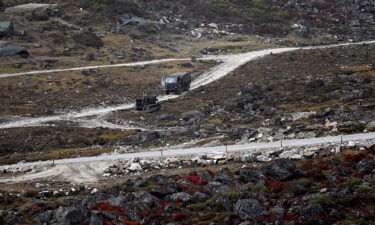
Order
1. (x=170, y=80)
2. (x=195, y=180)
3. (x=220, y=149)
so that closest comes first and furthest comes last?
(x=195, y=180)
(x=220, y=149)
(x=170, y=80)

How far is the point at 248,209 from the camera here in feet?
96.7

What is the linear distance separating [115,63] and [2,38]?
23778 millimetres

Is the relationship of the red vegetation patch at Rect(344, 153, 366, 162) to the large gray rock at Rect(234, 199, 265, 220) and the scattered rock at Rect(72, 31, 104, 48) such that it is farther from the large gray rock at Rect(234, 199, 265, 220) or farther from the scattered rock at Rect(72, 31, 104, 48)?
the scattered rock at Rect(72, 31, 104, 48)

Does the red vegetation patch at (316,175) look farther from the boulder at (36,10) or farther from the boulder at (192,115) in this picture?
the boulder at (36,10)

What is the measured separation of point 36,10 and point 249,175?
91.7m

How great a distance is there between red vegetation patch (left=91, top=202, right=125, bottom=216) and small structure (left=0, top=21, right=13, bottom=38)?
76512 millimetres

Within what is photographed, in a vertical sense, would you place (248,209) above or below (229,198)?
above

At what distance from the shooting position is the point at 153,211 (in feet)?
102

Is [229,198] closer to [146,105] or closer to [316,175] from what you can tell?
[316,175]

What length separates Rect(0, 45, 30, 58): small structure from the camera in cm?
9181

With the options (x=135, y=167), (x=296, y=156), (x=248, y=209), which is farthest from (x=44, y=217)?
(x=296, y=156)

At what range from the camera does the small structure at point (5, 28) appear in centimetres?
9900

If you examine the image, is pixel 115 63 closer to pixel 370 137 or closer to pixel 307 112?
pixel 307 112

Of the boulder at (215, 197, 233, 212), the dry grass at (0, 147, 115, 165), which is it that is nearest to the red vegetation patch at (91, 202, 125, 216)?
the boulder at (215, 197, 233, 212)
